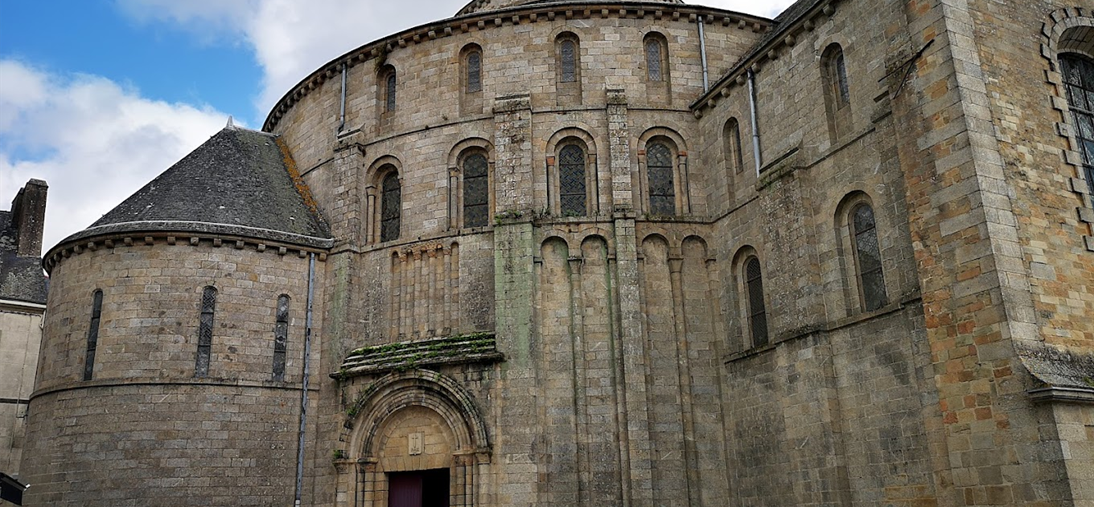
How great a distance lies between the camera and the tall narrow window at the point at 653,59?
23.4 metres

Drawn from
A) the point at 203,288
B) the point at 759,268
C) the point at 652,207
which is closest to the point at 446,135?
the point at 652,207

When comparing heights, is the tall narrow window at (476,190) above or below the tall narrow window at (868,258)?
above

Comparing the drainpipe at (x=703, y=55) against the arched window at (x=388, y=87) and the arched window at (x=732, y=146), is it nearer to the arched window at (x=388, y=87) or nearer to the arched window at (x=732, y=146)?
the arched window at (x=732, y=146)

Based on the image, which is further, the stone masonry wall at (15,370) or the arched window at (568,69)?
the stone masonry wall at (15,370)

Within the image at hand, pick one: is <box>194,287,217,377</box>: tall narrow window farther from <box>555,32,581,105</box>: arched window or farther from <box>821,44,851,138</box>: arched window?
<box>821,44,851,138</box>: arched window

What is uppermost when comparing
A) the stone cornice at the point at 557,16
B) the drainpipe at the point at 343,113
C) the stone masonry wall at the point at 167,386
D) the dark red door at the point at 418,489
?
the stone cornice at the point at 557,16

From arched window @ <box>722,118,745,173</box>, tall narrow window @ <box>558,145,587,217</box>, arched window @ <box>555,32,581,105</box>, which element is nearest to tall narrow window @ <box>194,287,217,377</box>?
tall narrow window @ <box>558,145,587,217</box>

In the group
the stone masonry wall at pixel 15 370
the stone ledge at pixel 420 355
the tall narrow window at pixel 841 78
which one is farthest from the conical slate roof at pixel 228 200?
the tall narrow window at pixel 841 78

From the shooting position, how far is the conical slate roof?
73.1 ft

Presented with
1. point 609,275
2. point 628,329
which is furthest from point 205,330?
point 628,329

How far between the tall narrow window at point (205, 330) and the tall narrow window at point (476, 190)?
654 centimetres

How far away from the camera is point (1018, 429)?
42.4 feet

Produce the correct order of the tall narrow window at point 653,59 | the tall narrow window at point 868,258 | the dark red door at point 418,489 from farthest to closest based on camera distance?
the tall narrow window at point 653,59 < the dark red door at point 418,489 < the tall narrow window at point 868,258

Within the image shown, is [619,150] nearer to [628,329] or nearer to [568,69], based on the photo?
[568,69]
